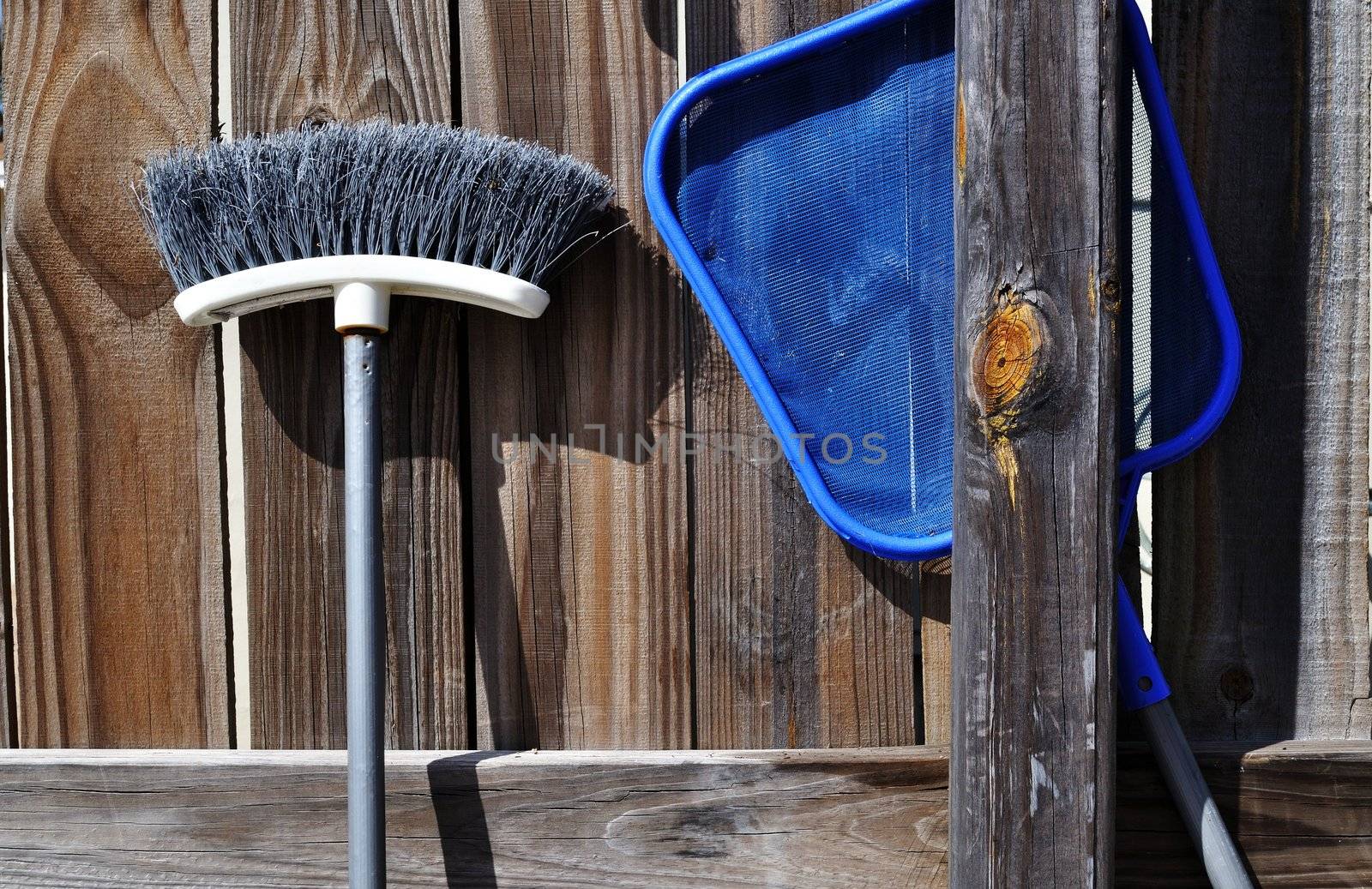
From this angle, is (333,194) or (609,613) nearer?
(333,194)

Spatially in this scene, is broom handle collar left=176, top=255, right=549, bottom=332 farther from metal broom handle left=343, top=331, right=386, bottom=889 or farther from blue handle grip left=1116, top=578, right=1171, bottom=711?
blue handle grip left=1116, top=578, right=1171, bottom=711

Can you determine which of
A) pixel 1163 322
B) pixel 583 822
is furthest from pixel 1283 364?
pixel 583 822

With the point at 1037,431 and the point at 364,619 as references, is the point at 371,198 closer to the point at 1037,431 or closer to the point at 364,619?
the point at 364,619

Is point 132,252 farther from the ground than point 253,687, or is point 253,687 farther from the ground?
point 132,252

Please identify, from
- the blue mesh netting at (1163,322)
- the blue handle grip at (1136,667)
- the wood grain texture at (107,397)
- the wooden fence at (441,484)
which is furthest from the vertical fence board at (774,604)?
the wood grain texture at (107,397)

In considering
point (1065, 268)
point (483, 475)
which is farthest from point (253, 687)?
point (1065, 268)

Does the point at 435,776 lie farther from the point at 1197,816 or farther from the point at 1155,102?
the point at 1155,102

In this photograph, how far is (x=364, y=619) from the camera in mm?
994

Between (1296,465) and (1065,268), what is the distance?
0.46 m

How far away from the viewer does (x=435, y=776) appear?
42.3 inches

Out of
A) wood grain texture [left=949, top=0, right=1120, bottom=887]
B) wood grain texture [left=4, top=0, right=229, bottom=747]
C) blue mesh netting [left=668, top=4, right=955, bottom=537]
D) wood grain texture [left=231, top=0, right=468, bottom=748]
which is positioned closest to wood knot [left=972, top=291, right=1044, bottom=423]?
wood grain texture [left=949, top=0, right=1120, bottom=887]

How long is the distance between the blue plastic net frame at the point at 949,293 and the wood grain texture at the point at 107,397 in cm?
55

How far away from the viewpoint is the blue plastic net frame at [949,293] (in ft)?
3.31

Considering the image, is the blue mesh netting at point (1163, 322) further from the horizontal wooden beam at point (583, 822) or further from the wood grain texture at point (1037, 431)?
the horizontal wooden beam at point (583, 822)
